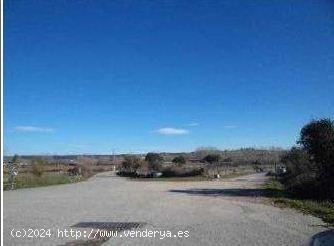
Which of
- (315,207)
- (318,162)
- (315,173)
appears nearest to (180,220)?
(315,207)

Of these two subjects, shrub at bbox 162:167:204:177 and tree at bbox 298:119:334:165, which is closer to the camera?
tree at bbox 298:119:334:165

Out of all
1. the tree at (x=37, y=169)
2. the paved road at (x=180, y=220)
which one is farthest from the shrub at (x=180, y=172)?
the paved road at (x=180, y=220)

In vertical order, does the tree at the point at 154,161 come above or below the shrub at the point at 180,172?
above

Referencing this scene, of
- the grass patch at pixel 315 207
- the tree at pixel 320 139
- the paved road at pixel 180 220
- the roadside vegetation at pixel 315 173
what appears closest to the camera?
the paved road at pixel 180 220

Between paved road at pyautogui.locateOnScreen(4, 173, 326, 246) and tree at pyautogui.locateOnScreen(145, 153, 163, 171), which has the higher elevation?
tree at pyautogui.locateOnScreen(145, 153, 163, 171)

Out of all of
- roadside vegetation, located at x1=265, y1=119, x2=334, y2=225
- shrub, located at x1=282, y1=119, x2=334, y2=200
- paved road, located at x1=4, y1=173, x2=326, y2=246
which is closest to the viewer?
paved road, located at x1=4, y1=173, x2=326, y2=246

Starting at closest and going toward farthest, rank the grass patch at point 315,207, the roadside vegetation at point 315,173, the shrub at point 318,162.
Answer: the grass patch at point 315,207 → the roadside vegetation at point 315,173 → the shrub at point 318,162

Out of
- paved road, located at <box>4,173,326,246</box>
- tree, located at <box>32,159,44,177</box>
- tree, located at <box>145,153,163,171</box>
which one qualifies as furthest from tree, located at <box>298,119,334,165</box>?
tree, located at <box>145,153,163,171</box>

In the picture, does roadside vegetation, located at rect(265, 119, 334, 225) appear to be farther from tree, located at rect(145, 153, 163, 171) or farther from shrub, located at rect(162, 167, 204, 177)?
tree, located at rect(145, 153, 163, 171)

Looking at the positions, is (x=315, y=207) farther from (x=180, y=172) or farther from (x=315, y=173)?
(x=180, y=172)

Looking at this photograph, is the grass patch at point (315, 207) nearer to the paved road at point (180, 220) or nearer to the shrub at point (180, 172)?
the paved road at point (180, 220)

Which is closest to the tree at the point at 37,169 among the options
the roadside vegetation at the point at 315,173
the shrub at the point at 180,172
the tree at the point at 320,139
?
the shrub at the point at 180,172

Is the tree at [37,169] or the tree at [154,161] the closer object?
the tree at [37,169]

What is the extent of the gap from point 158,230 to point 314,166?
17196 millimetres
